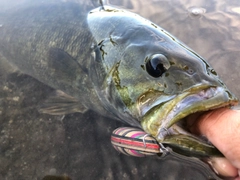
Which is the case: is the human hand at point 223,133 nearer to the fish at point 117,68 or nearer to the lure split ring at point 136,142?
the fish at point 117,68

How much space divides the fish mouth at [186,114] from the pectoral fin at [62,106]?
126cm

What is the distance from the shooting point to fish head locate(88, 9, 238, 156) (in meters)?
1.61

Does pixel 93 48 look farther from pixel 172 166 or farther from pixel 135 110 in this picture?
pixel 172 166

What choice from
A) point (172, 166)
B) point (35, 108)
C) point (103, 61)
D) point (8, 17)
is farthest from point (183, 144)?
point (8, 17)

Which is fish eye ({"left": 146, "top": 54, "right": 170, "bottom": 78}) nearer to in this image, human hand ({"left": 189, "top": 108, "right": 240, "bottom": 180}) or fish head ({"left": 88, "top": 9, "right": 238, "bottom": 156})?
fish head ({"left": 88, "top": 9, "right": 238, "bottom": 156})

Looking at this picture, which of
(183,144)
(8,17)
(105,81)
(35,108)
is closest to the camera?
(183,144)

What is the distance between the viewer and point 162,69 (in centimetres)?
184

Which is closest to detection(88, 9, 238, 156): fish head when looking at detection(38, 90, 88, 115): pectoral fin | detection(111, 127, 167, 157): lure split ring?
detection(111, 127, 167, 157): lure split ring

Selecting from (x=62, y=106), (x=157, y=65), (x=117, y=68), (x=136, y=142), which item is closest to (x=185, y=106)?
(x=157, y=65)

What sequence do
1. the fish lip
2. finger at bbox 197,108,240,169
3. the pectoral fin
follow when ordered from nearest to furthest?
finger at bbox 197,108,240,169
the fish lip
the pectoral fin

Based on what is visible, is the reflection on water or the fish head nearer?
the fish head

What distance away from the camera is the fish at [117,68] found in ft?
5.40

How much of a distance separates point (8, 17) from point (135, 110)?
7.44 ft

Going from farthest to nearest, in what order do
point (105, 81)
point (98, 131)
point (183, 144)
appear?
1. point (98, 131)
2. point (105, 81)
3. point (183, 144)
